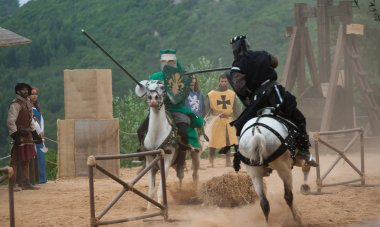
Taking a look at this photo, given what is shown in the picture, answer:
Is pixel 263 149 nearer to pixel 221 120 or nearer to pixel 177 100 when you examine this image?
pixel 177 100

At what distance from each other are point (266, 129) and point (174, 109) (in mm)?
3005

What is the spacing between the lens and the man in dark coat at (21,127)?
552 inches

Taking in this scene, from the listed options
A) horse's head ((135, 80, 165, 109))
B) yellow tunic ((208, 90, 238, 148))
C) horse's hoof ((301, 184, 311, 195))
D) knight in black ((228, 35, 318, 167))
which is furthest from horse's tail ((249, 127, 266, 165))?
yellow tunic ((208, 90, 238, 148))

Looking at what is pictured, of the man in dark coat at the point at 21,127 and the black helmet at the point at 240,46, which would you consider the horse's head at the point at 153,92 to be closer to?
the black helmet at the point at 240,46

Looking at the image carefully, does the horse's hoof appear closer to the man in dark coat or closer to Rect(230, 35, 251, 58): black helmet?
Rect(230, 35, 251, 58): black helmet

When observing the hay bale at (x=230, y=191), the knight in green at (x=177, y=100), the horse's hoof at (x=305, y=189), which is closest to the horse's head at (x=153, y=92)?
Result: the knight in green at (x=177, y=100)

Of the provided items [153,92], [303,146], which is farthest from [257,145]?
[153,92]

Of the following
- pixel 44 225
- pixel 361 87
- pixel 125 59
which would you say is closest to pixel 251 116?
pixel 44 225

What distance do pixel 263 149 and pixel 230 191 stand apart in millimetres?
2658

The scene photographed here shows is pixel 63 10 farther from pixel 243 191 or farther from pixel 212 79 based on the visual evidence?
pixel 243 191

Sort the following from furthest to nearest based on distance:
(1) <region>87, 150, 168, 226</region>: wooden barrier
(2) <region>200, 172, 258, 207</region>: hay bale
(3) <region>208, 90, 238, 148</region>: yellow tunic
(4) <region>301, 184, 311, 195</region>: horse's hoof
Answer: (3) <region>208, 90, 238, 148</region>: yellow tunic → (4) <region>301, 184, 311, 195</region>: horse's hoof → (2) <region>200, 172, 258, 207</region>: hay bale → (1) <region>87, 150, 168, 226</region>: wooden barrier

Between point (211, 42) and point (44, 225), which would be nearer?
point (44, 225)

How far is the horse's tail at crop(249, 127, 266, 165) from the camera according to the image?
848 cm

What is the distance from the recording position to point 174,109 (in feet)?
37.5
